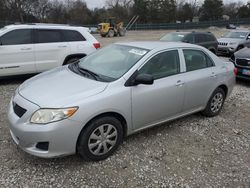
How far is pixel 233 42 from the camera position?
45.0 ft

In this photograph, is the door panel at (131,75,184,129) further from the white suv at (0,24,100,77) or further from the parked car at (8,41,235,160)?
the white suv at (0,24,100,77)

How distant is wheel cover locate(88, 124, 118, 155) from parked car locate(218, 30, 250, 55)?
11.9 m

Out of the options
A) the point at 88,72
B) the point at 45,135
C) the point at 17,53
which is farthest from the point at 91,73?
the point at 17,53

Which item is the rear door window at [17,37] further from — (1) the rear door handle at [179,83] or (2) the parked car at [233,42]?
(2) the parked car at [233,42]

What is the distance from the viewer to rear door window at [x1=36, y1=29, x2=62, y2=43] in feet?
23.3

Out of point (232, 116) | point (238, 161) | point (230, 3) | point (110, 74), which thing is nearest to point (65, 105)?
point (110, 74)

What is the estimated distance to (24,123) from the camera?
3.13m

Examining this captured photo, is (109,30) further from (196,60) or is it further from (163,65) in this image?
(163,65)

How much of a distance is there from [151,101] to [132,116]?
39 centimetres

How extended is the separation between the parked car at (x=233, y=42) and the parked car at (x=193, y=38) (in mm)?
1393

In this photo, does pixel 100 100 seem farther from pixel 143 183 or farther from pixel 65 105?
pixel 143 183

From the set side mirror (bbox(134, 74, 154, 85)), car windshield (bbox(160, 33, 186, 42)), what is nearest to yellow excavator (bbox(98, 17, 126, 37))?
car windshield (bbox(160, 33, 186, 42))

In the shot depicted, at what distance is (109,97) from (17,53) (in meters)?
4.40

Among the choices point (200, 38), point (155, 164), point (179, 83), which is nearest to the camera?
point (155, 164)
